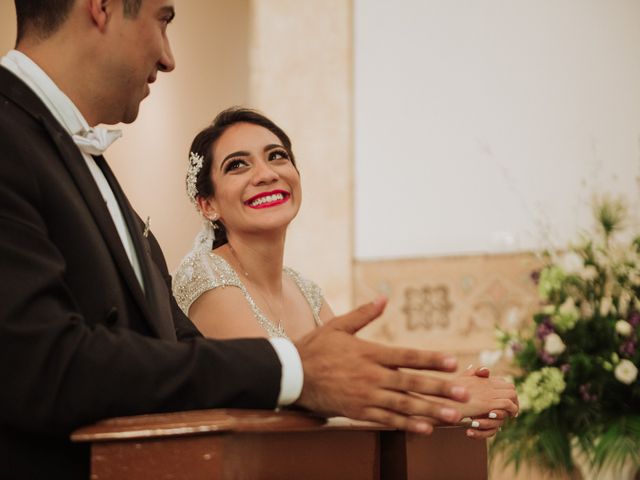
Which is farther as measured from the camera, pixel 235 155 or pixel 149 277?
pixel 235 155

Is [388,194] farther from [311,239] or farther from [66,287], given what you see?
[66,287]

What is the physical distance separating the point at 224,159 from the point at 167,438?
234 cm

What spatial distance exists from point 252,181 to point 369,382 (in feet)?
6.77

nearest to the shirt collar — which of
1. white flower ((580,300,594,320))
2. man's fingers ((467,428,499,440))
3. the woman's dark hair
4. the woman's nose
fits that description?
man's fingers ((467,428,499,440))

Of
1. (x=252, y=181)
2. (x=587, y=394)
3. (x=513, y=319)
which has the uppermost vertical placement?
(x=252, y=181)

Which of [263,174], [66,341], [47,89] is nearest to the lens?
[66,341]

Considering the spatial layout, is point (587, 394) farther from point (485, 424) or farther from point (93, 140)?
point (93, 140)

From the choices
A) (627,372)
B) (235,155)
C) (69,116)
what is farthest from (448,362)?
(627,372)

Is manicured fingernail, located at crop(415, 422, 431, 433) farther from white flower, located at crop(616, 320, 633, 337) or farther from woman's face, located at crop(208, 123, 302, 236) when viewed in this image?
white flower, located at crop(616, 320, 633, 337)

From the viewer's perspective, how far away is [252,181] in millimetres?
3566

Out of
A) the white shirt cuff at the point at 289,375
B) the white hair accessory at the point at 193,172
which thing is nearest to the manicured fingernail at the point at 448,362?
the white shirt cuff at the point at 289,375

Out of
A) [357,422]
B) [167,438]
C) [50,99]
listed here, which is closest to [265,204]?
[50,99]

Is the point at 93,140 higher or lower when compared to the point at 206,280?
higher

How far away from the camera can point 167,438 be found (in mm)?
1376
